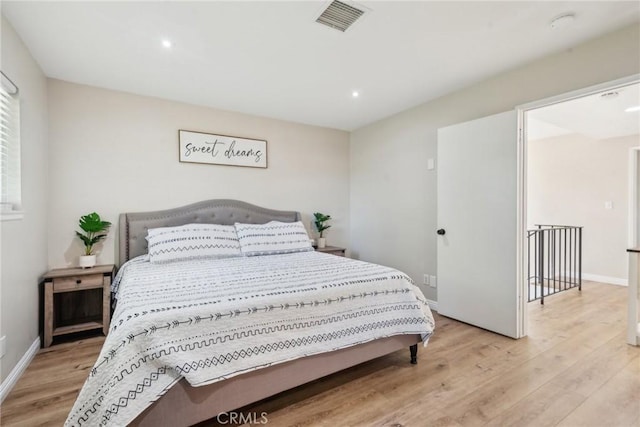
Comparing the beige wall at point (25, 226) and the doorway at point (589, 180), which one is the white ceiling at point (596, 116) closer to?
the doorway at point (589, 180)

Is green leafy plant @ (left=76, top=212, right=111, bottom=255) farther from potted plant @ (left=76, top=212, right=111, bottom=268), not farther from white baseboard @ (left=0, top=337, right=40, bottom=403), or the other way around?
white baseboard @ (left=0, top=337, right=40, bottom=403)

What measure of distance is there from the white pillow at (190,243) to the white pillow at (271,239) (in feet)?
0.36

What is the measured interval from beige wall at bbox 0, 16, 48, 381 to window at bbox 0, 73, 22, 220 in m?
0.07

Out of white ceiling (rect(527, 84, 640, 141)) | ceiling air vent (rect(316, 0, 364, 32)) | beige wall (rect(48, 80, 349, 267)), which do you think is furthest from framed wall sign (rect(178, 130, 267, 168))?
white ceiling (rect(527, 84, 640, 141))

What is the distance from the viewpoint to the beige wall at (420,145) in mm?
2189

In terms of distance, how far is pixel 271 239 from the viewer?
327cm

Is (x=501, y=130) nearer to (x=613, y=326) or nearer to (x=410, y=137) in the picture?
(x=410, y=137)

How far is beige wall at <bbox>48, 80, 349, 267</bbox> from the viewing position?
2.83m

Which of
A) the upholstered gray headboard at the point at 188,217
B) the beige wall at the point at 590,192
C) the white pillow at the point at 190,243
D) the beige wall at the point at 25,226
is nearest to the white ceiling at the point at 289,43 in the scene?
the beige wall at the point at 25,226

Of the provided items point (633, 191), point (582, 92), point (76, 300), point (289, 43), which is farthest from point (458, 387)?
point (633, 191)

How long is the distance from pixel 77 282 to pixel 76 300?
1.36 feet

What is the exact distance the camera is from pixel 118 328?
1.34 meters

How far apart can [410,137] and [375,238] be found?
56.1 inches

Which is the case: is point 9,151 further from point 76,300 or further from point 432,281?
point 432,281
